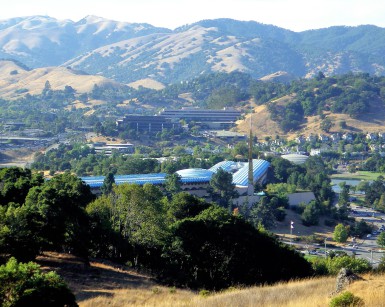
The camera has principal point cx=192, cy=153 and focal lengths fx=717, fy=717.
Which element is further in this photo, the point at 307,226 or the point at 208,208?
the point at 307,226

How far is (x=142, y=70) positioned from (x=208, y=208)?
161982 mm

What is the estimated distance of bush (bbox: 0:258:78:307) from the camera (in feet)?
32.2

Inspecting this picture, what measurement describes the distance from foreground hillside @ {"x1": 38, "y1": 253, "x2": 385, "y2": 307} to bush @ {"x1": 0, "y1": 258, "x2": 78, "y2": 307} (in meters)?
2.17

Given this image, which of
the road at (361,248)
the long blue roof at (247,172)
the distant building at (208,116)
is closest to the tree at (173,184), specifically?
the long blue roof at (247,172)

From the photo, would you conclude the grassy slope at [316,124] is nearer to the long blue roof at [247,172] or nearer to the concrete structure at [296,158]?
the concrete structure at [296,158]

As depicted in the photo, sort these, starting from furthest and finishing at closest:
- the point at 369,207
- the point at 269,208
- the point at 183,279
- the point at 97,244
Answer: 1. the point at 369,207
2. the point at 269,208
3. the point at 97,244
4. the point at 183,279

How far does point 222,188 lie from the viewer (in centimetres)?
4453

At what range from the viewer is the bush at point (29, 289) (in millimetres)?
9820

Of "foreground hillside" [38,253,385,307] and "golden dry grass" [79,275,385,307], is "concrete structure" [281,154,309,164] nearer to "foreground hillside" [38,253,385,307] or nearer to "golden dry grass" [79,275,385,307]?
"foreground hillside" [38,253,385,307]

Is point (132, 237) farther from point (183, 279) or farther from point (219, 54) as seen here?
point (219, 54)

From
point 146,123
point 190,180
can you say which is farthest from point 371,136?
point 190,180

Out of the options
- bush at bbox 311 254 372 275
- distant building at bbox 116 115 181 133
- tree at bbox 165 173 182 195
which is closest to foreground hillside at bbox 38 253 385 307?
bush at bbox 311 254 372 275

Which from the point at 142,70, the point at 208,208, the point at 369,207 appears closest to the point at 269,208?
the point at 369,207

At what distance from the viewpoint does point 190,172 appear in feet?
162
